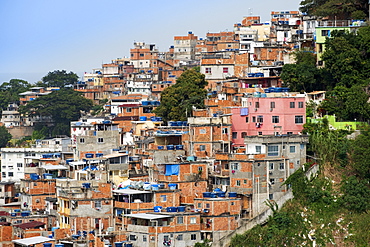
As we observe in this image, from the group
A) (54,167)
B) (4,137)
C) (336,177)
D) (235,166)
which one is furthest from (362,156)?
(4,137)

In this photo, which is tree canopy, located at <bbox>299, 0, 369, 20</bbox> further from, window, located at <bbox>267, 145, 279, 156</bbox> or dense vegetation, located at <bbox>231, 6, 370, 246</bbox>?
window, located at <bbox>267, 145, 279, 156</bbox>

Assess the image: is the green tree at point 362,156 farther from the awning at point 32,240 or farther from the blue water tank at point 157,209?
the awning at point 32,240

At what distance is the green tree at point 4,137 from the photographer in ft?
275

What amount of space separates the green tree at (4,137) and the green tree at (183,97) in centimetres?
2920

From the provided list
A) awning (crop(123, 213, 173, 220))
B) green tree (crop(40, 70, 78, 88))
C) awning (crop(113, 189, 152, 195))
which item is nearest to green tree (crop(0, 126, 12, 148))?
green tree (crop(40, 70, 78, 88))

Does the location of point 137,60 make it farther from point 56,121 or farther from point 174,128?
point 174,128

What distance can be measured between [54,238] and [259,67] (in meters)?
21.9

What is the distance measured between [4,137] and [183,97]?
3263cm

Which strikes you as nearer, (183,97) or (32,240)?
(32,240)

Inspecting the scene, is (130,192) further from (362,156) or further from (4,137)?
(4,137)

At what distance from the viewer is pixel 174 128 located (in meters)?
49.8

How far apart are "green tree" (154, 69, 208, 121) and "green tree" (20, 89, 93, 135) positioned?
87.4 ft

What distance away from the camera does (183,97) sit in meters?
55.6

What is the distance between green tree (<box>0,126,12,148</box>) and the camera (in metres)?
83.7
